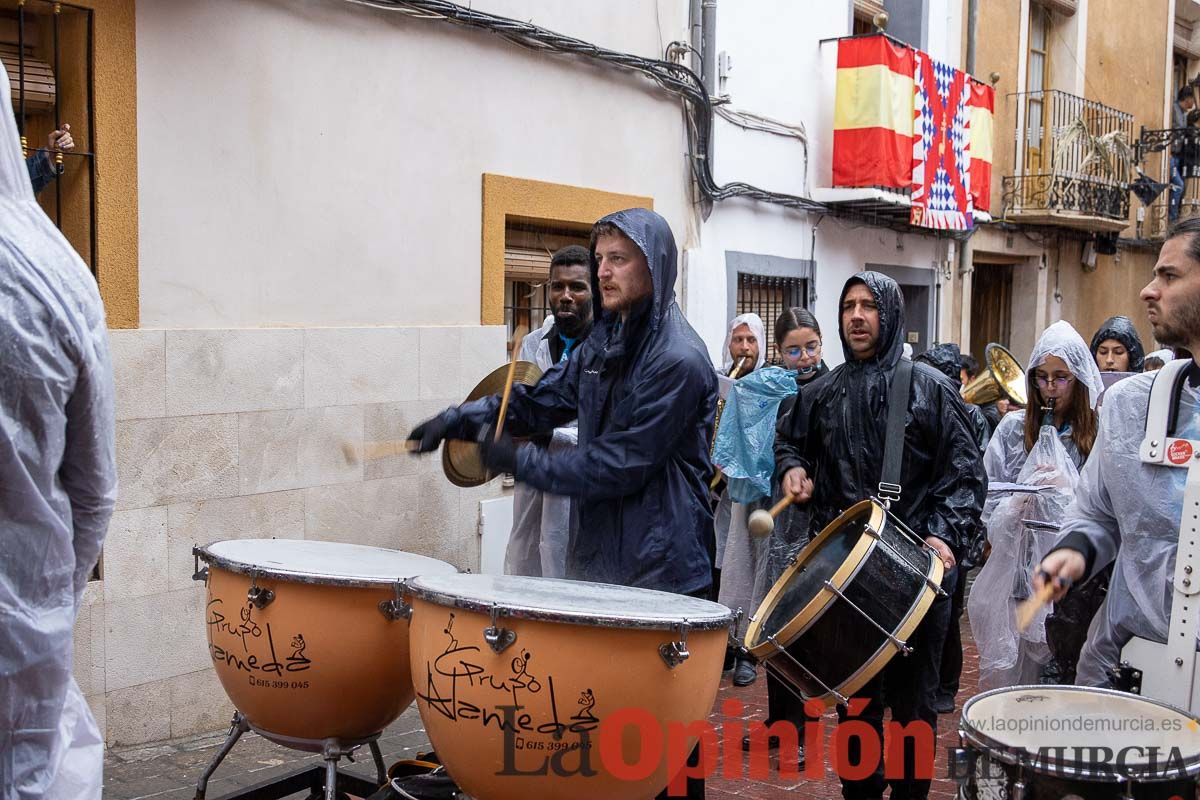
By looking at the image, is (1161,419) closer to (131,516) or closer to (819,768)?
(819,768)

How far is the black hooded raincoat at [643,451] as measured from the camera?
12.0 ft

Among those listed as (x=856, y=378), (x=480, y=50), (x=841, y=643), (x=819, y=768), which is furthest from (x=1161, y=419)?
(x=480, y=50)

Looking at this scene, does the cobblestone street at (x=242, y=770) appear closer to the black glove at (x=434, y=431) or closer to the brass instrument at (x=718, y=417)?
the black glove at (x=434, y=431)

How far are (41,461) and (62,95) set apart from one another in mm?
3465

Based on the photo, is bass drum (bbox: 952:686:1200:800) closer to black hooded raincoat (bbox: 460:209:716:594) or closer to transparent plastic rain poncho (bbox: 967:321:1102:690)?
black hooded raincoat (bbox: 460:209:716:594)

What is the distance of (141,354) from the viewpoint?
532 centimetres

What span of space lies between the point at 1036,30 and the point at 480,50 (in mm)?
11833

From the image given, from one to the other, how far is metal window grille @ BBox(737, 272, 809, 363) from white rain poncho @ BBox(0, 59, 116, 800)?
27.4ft

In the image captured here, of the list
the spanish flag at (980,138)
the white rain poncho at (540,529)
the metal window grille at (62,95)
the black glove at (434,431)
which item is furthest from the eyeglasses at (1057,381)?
the spanish flag at (980,138)

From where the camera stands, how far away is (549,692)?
2.91m

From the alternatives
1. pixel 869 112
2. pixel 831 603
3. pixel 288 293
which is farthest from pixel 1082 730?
pixel 869 112

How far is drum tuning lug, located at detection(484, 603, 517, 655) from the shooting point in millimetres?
2924

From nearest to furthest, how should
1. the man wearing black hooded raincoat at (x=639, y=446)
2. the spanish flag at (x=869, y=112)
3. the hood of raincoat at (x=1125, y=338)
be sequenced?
the man wearing black hooded raincoat at (x=639, y=446) < the hood of raincoat at (x=1125, y=338) < the spanish flag at (x=869, y=112)

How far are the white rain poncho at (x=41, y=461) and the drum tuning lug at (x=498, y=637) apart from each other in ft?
2.99
